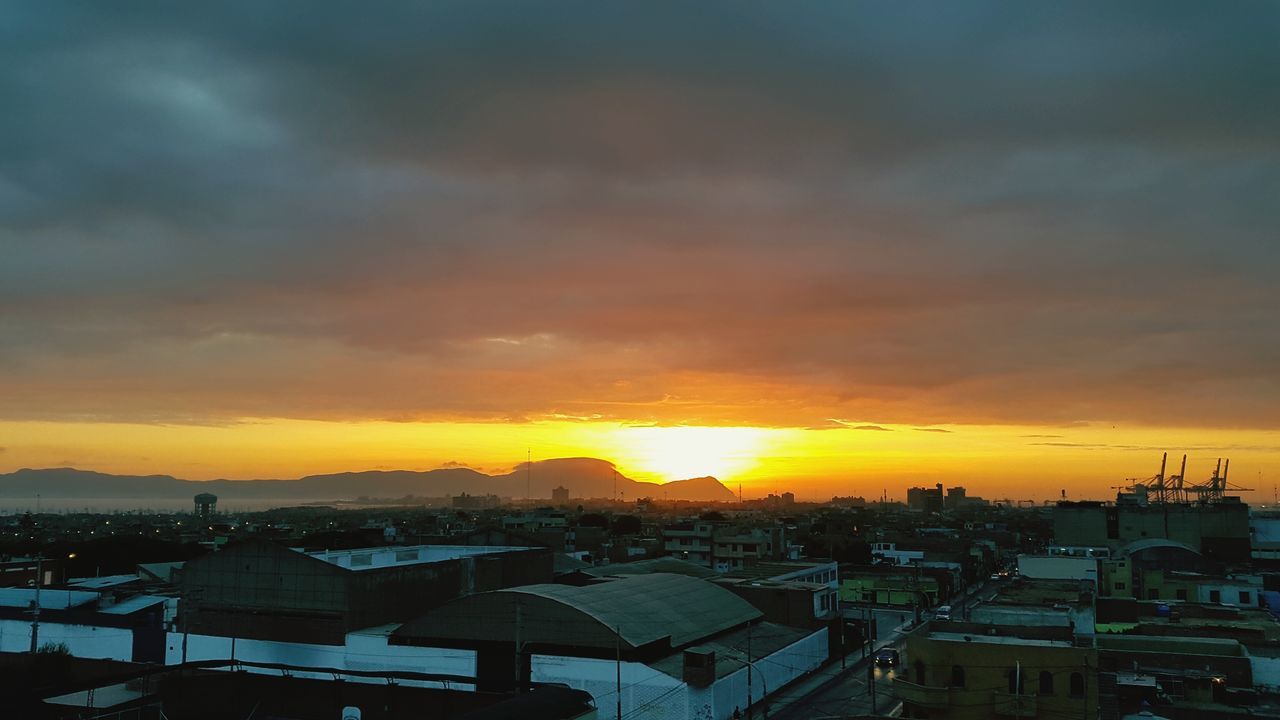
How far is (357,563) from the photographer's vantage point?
67562mm

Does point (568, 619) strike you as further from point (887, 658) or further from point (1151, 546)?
point (1151, 546)

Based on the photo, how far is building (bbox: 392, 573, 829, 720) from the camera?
43.3m

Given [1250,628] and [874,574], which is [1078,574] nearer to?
[874,574]

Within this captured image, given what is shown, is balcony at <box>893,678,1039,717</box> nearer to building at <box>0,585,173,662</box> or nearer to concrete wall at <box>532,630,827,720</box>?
concrete wall at <box>532,630,827,720</box>

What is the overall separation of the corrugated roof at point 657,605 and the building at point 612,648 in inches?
4.4

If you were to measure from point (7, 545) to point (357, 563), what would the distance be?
3715 inches

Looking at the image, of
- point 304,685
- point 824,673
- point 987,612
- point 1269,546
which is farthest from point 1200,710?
point 1269,546

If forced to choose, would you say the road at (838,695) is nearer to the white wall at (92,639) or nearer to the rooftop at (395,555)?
the rooftop at (395,555)

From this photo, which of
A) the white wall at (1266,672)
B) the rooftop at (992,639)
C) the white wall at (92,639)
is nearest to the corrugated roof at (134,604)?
the white wall at (92,639)

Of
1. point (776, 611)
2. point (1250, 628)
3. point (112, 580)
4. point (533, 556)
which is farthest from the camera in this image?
point (112, 580)

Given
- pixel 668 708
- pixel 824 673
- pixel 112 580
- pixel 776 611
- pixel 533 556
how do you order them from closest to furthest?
pixel 668 708 < pixel 824 673 < pixel 776 611 < pixel 533 556 < pixel 112 580

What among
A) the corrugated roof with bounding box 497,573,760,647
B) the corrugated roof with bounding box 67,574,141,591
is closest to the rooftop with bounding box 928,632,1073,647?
the corrugated roof with bounding box 497,573,760,647

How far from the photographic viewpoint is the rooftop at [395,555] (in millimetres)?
66250

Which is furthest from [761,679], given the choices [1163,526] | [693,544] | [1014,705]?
[1163,526]
